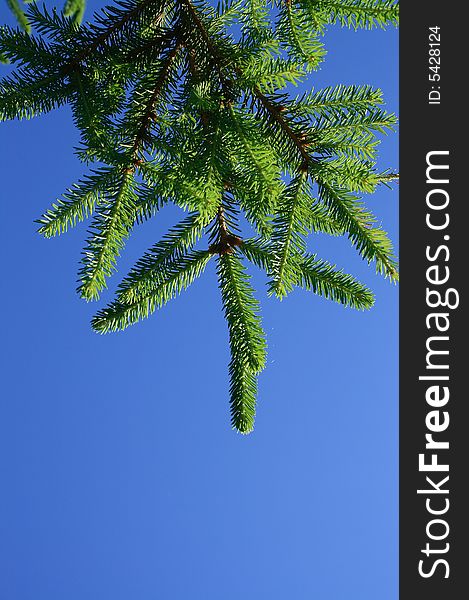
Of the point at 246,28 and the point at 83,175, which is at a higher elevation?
the point at 246,28

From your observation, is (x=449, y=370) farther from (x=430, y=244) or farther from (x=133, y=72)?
(x=133, y=72)

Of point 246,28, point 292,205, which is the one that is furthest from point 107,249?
point 246,28

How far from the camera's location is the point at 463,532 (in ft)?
4.53

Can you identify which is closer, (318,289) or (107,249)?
(107,249)

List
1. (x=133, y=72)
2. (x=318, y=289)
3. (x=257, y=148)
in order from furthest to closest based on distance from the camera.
Answer: (x=318, y=289) < (x=133, y=72) < (x=257, y=148)

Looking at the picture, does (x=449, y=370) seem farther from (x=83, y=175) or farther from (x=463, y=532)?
(x=83, y=175)

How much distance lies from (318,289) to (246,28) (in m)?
0.63

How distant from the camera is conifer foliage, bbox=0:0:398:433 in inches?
49.1

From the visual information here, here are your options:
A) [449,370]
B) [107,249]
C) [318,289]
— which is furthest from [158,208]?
[449,370]

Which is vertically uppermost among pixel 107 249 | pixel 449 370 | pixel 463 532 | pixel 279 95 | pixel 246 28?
pixel 246 28

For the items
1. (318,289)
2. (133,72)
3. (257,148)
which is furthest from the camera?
(318,289)

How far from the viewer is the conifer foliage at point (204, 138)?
1246 millimetres

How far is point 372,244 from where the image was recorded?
1.27 m

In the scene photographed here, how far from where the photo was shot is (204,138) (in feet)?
4.19
